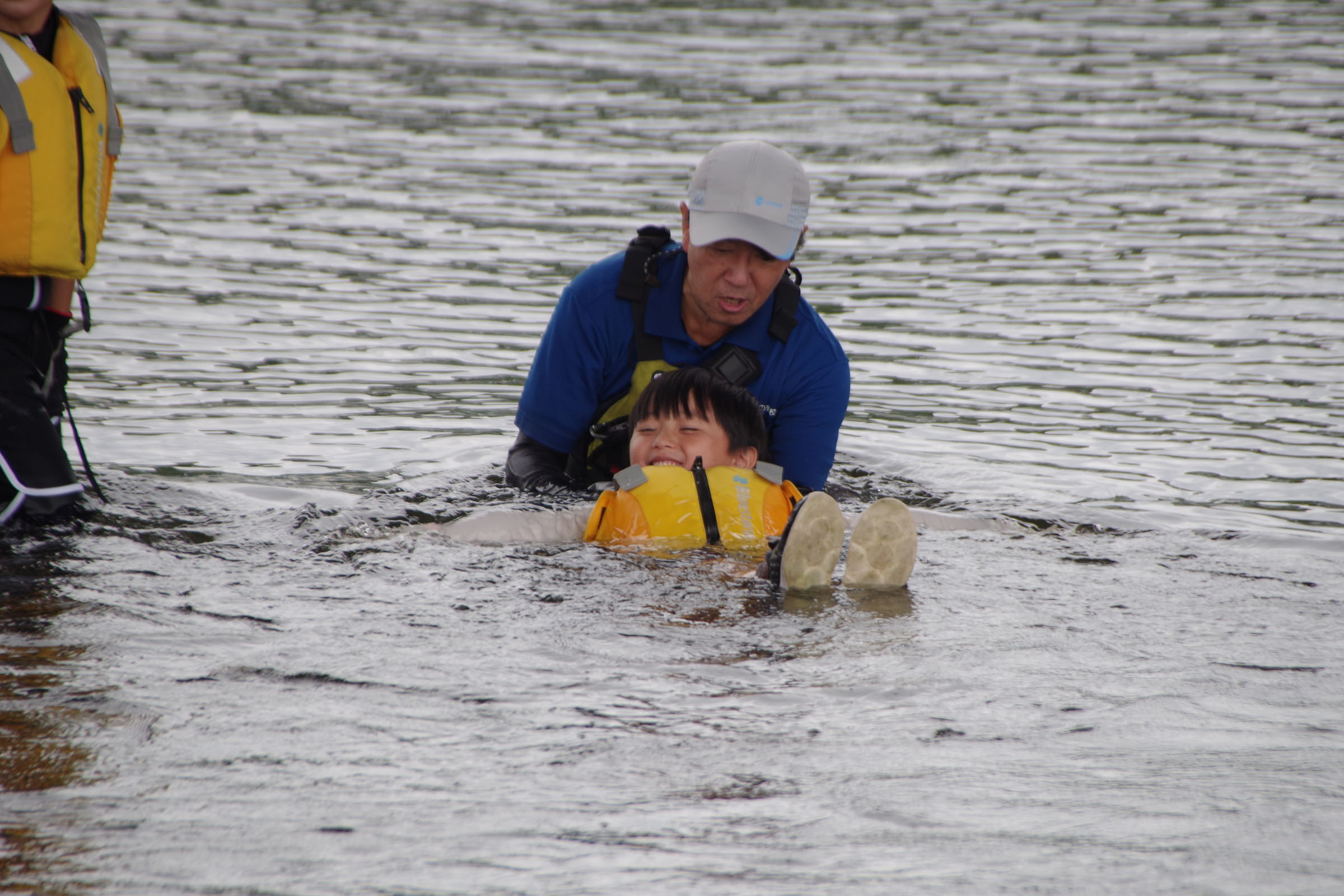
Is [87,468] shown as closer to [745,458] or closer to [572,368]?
[572,368]

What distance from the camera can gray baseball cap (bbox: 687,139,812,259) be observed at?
5.66 m

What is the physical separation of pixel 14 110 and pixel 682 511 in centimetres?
282

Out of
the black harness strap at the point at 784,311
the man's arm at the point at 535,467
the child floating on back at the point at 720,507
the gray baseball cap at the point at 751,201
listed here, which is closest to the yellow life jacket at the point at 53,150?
the child floating on back at the point at 720,507

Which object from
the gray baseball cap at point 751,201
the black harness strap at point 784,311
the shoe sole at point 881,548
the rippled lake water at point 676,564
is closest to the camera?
the rippled lake water at point 676,564

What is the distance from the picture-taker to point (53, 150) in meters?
5.32

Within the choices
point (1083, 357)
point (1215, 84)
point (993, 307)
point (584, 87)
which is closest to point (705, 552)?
point (1083, 357)

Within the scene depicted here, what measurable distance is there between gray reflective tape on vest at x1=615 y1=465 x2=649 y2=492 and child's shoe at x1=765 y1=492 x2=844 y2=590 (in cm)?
70

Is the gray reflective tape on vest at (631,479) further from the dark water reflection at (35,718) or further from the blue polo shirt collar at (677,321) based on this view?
the dark water reflection at (35,718)

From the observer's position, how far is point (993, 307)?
36.6ft

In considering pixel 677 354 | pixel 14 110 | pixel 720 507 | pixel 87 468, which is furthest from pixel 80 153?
pixel 720 507

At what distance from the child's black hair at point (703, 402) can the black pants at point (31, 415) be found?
226 cm

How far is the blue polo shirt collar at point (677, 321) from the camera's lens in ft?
20.2

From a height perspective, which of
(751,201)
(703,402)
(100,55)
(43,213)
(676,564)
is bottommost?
(676,564)

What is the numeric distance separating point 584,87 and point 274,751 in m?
17.6
